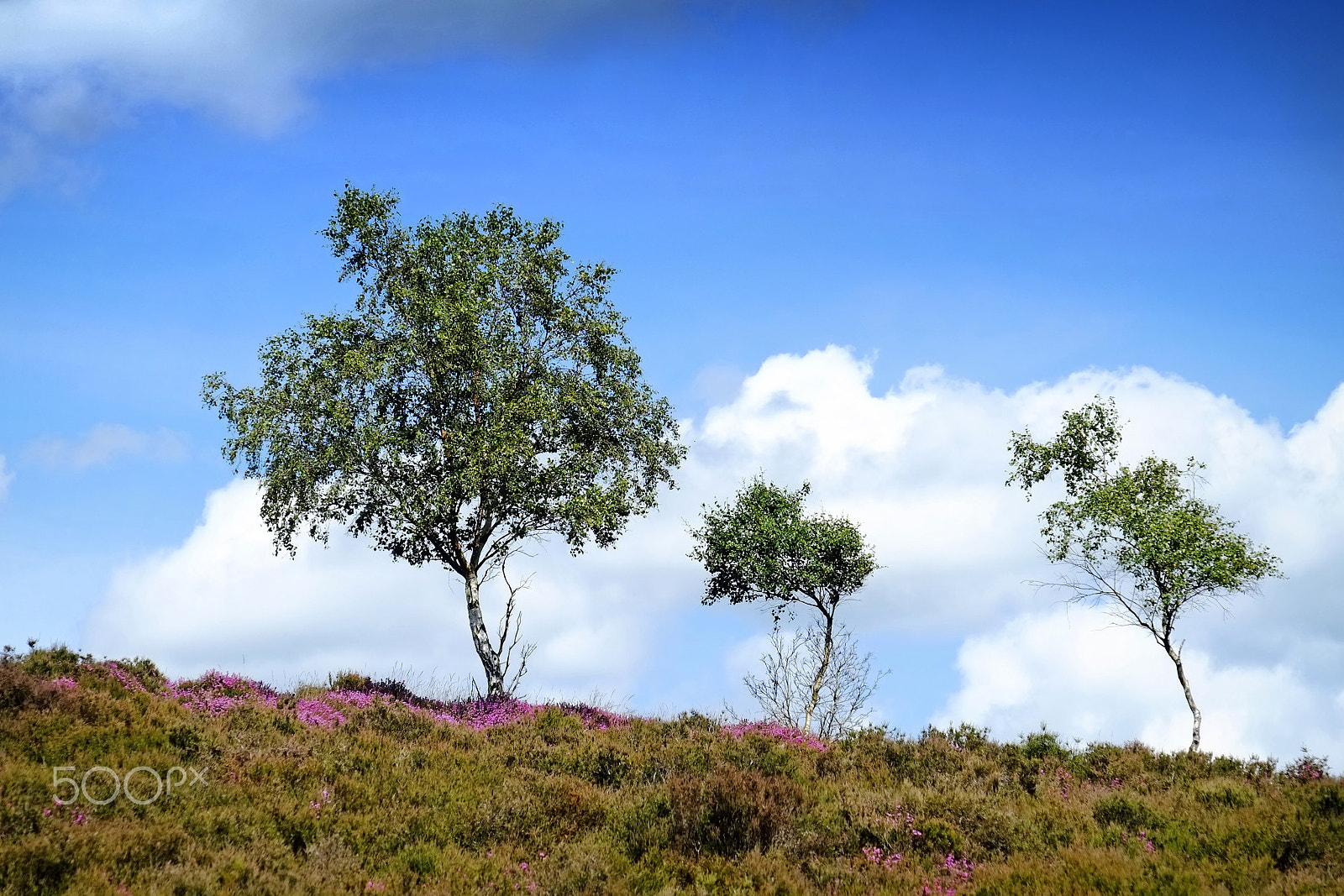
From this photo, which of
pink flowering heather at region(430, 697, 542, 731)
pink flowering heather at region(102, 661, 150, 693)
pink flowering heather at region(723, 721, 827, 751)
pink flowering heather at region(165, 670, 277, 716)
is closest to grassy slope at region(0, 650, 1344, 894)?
pink flowering heather at region(102, 661, 150, 693)

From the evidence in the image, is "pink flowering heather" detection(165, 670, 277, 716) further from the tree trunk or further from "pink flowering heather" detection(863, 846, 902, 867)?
"pink flowering heather" detection(863, 846, 902, 867)

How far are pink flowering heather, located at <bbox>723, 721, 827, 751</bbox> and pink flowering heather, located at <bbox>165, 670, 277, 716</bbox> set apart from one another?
11532 millimetres

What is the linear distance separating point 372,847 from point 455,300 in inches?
694

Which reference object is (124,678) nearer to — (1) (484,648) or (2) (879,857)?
(1) (484,648)

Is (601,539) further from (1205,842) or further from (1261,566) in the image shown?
(1261,566)

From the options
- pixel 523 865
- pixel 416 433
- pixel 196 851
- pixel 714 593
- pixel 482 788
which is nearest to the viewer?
pixel 196 851

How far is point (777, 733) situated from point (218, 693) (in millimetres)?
13935

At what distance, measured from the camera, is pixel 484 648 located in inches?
1091

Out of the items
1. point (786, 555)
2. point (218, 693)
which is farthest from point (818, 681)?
point (218, 693)

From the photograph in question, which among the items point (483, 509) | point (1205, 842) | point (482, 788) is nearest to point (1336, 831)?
point (1205, 842)

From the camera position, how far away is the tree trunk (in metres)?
27.7

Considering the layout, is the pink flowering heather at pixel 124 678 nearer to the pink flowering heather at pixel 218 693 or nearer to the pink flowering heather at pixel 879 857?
the pink flowering heather at pixel 218 693

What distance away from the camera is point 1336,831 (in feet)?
47.6

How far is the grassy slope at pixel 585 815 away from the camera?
43.9 feet
